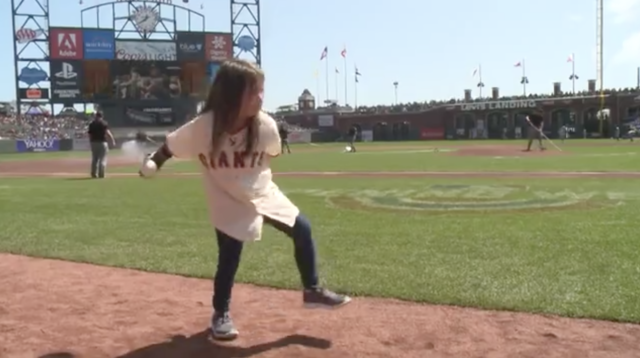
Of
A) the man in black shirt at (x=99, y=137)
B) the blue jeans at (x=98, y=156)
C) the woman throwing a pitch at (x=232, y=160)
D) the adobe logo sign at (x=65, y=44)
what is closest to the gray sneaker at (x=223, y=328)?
the woman throwing a pitch at (x=232, y=160)

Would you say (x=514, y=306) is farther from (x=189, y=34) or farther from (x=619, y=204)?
(x=189, y=34)

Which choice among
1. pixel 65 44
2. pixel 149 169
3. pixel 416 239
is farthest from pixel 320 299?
pixel 65 44

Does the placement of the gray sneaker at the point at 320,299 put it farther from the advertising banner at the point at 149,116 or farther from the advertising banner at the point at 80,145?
the advertising banner at the point at 149,116

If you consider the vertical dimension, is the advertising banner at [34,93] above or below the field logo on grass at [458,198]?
above

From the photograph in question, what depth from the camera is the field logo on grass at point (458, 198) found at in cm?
1109

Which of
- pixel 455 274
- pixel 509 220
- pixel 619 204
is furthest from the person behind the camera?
pixel 619 204

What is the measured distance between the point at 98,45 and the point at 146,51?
11.9ft

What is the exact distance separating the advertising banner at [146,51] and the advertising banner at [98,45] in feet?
2.11

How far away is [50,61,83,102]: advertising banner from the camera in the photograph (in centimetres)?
5684

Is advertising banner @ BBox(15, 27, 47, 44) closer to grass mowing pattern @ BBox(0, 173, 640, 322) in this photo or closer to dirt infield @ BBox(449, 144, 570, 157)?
dirt infield @ BBox(449, 144, 570, 157)

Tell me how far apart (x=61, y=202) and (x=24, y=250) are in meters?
5.41

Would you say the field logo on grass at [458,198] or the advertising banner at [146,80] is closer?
the field logo on grass at [458,198]

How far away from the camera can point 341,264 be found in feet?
22.0

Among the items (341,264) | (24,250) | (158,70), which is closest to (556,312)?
(341,264)
